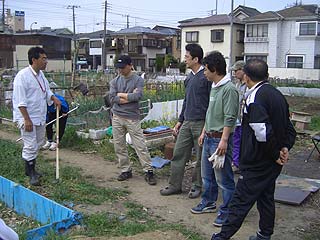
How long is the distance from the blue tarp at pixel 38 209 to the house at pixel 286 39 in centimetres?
3049

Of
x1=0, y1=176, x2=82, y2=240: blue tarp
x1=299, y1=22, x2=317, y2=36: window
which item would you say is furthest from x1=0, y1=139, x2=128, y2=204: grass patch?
x1=299, y1=22, x2=317, y2=36: window

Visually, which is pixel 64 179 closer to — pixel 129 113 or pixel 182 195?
pixel 129 113

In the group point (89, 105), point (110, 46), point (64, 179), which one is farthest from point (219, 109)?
point (110, 46)

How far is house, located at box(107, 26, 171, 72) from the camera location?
4947 cm

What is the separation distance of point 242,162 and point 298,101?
14.4 metres

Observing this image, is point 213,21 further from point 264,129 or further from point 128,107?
point 264,129

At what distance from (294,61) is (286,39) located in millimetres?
2287

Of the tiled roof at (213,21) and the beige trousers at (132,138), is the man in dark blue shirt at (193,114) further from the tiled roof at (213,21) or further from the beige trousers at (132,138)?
the tiled roof at (213,21)

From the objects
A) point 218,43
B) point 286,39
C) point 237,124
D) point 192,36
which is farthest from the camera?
point 192,36

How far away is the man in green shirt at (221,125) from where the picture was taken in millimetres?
3904

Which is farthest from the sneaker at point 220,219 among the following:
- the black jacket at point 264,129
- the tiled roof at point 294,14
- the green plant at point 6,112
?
the tiled roof at point 294,14

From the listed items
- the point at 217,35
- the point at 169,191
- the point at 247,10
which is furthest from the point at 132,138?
the point at 247,10

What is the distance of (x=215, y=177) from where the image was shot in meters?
4.21

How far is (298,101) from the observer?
1688cm
